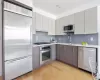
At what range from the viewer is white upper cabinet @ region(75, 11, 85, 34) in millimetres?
2895

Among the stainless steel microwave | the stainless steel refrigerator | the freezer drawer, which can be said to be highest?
the stainless steel microwave

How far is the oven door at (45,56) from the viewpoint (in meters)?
2.86

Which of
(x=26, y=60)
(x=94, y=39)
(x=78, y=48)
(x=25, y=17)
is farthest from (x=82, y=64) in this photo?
(x=25, y=17)

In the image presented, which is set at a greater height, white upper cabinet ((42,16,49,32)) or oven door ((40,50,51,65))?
white upper cabinet ((42,16,49,32))

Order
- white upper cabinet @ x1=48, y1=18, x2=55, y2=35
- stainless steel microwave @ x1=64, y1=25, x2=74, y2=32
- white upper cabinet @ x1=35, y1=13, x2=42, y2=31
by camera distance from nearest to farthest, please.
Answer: white upper cabinet @ x1=35, y1=13, x2=42, y2=31 → stainless steel microwave @ x1=64, y1=25, x2=74, y2=32 → white upper cabinet @ x1=48, y1=18, x2=55, y2=35

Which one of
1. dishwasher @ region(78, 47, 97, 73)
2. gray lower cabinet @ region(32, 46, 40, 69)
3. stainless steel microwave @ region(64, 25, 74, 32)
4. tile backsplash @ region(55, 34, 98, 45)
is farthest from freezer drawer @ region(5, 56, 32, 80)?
tile backsplash @ region(55, 34, 98, 45)

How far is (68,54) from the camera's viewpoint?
3.15 m

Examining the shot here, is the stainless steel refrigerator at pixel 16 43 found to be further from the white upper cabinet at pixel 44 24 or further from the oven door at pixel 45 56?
the white upper cabinet at pixel 44 24

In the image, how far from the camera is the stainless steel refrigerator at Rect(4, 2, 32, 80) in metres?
1.83

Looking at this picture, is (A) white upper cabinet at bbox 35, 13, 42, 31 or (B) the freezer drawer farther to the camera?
(A) white upper cabinet at bbox 35, 13, 42, 31

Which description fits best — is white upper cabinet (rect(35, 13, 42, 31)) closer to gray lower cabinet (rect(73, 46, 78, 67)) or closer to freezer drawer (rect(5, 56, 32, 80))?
freezer drawer (rect(5, 56, 32, 80))

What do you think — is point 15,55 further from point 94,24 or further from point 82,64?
point 94,24

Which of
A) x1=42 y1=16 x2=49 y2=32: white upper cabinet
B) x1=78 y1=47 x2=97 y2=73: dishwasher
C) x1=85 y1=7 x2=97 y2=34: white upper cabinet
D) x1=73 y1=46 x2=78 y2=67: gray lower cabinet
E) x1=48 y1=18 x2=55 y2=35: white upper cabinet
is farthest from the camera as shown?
x1=48 y1=18 x2=55 y2=35: white upper cabinet

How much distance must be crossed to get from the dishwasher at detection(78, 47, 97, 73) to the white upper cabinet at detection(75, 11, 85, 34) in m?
0.79
